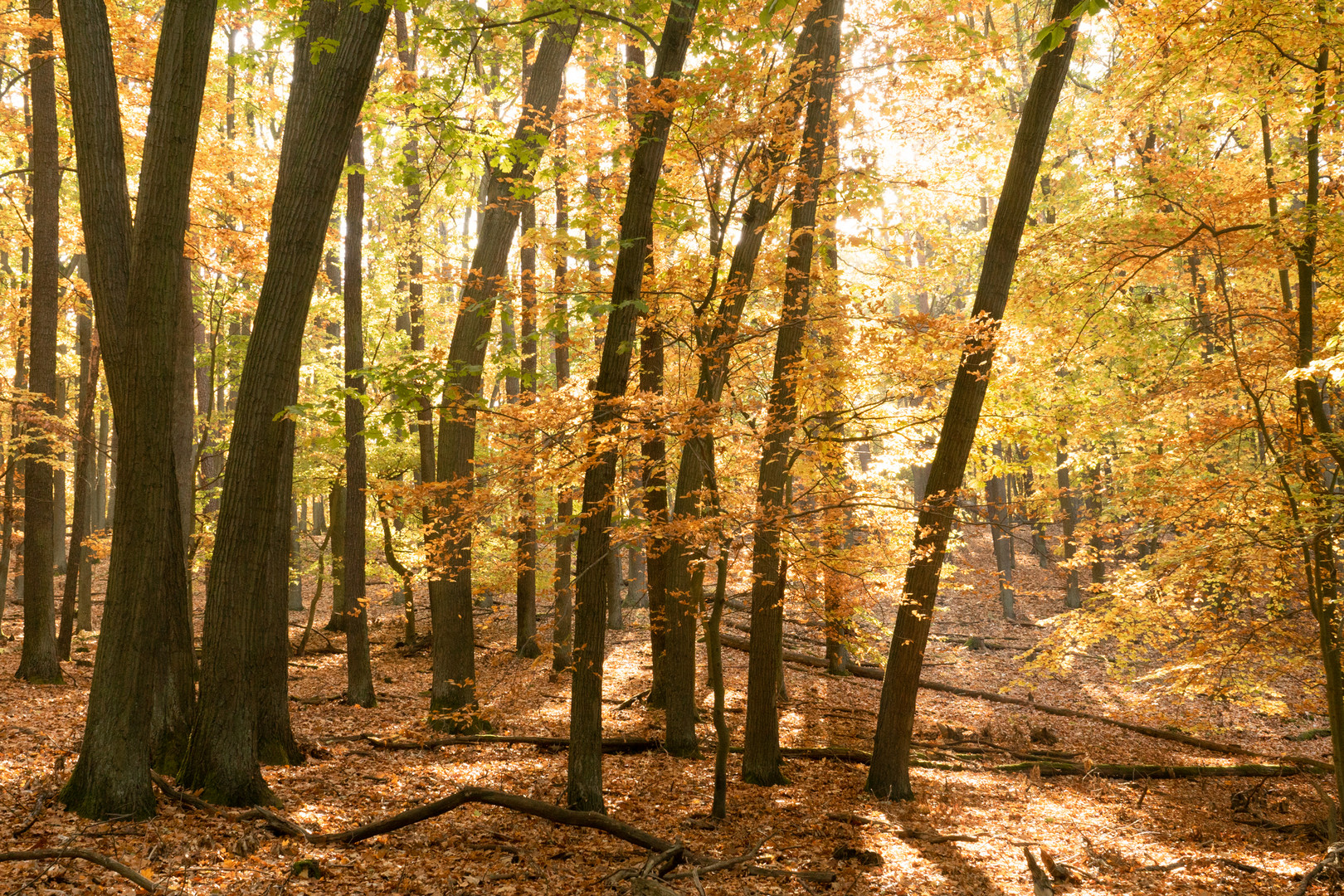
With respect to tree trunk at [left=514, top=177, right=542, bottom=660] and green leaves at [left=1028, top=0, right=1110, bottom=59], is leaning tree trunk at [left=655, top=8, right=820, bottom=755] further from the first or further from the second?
green leaves at [left=1028, top=0, right=1110, bottom=59]

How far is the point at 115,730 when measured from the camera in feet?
16.9

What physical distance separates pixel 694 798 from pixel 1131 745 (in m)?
8.27

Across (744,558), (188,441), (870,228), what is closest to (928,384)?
(744,558)

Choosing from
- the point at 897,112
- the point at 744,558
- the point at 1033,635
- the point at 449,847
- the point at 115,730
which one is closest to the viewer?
the point at 115,730

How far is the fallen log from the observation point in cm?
1173

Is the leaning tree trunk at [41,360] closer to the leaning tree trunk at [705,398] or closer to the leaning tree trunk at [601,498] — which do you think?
the leaning tree trunk at [705,398]

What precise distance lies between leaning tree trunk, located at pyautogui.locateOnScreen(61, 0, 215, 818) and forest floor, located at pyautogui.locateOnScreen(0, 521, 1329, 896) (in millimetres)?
538

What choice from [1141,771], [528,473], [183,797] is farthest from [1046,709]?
[183,797]

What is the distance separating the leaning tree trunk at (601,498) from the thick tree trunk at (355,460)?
16.4ft

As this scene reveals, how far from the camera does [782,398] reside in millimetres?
7902

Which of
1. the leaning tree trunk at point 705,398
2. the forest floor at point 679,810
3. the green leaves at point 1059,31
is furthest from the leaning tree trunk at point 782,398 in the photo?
the green leaves at point 1059,31

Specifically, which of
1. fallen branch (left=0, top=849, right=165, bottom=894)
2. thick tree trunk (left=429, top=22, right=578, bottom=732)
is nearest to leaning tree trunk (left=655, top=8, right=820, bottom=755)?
thick tree trunk (left=429, top=22, right=578, bottom=732)

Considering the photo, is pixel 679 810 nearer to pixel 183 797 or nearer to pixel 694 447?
pixel 694 447

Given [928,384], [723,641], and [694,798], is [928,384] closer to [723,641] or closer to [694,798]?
[694,798]
